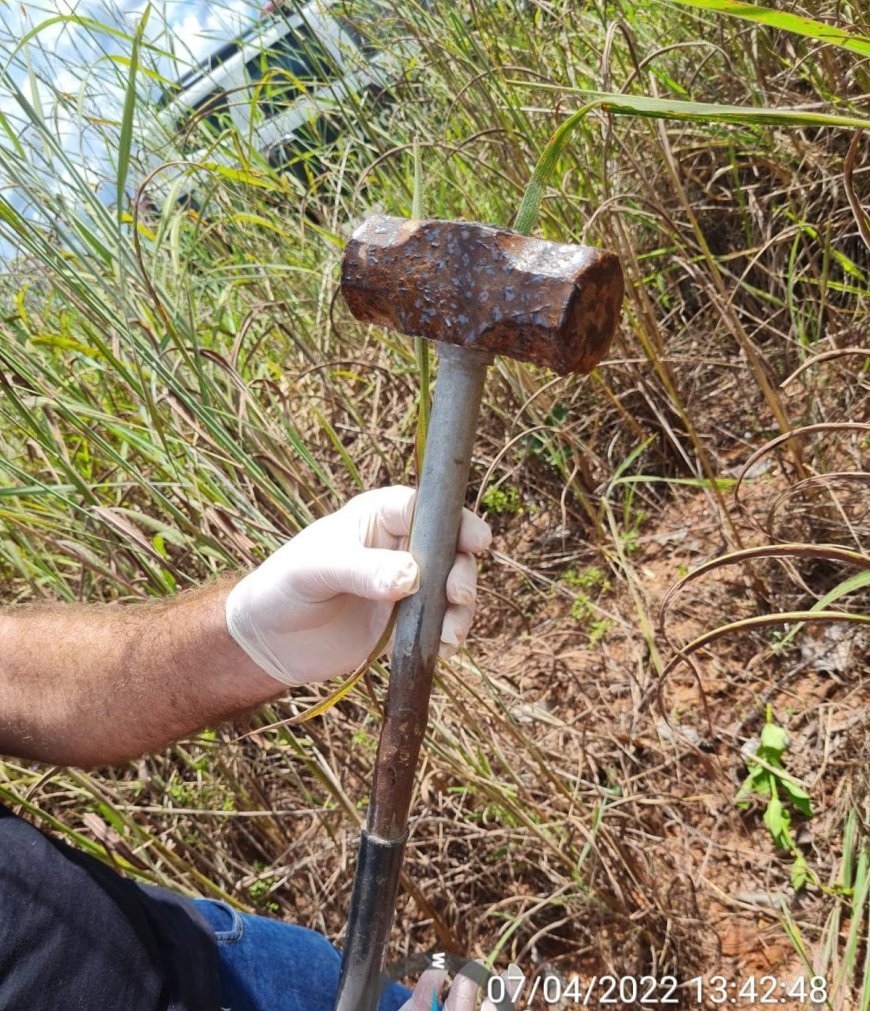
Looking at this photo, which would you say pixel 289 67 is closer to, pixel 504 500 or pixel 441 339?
pixel 504 500

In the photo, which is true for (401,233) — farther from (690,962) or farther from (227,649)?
(690,962)

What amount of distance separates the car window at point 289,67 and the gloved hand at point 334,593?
123 cm

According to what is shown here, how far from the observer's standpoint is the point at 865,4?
5.49 ft

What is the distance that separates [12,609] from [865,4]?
187 cm

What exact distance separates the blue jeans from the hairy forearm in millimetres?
302

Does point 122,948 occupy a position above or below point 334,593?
below

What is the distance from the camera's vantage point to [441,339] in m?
0.87

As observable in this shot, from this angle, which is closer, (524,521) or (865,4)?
(865,4)

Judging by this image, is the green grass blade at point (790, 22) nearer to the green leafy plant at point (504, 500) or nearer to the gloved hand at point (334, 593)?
the gloved hand at point (334, 593)

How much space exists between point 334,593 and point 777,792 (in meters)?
0.98

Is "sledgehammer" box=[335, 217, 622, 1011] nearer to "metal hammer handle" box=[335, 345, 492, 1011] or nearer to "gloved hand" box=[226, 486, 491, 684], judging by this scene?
"metal hammer handle" box=[335, 345, 492, 1011]

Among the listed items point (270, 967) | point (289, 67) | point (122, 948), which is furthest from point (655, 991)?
point (289, 67)

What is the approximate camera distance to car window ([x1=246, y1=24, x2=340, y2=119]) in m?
2.23

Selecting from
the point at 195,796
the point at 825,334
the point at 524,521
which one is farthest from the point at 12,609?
the point at 825,334
